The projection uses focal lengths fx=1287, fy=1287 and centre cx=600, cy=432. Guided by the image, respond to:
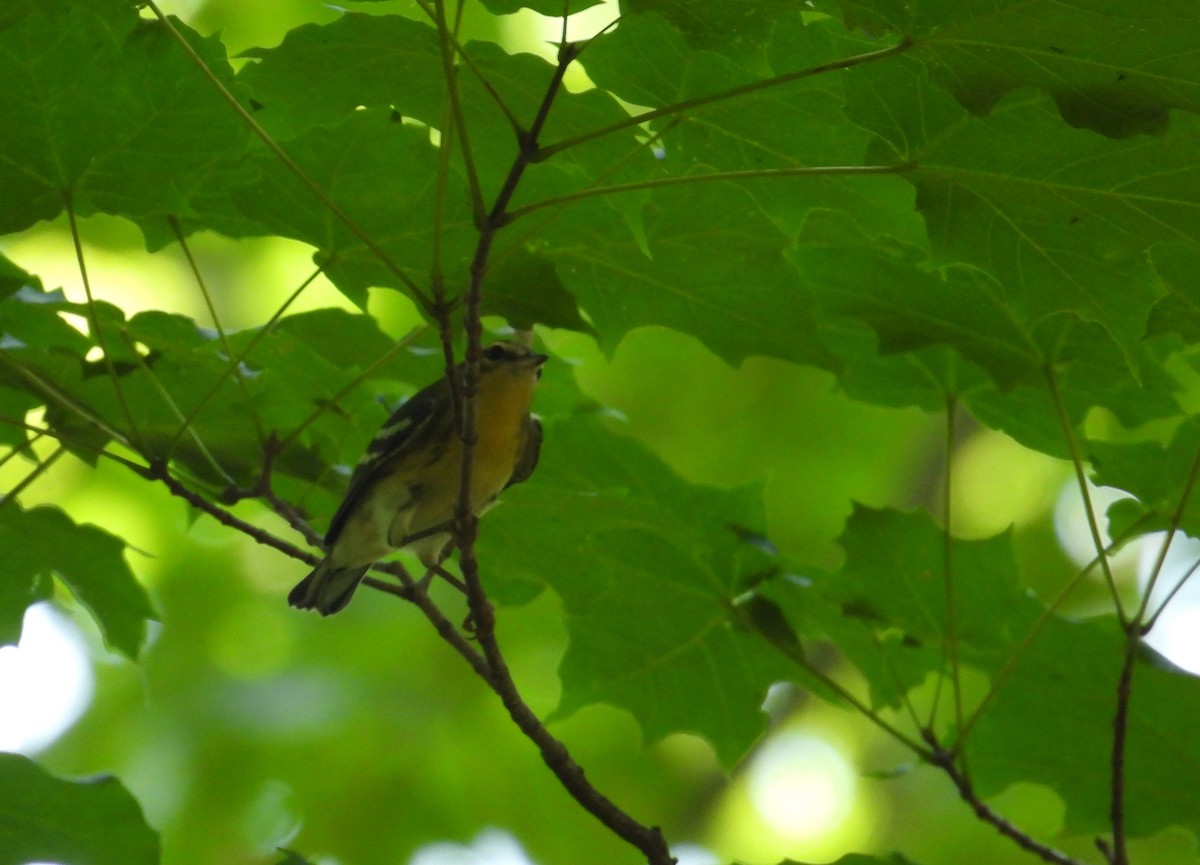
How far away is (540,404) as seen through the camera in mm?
4309

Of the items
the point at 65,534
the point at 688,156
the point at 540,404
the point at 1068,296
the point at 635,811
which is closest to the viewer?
the point at 1068,296

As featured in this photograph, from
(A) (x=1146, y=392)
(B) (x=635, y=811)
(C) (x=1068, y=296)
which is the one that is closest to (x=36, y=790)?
(C) (x=1068, y=296)

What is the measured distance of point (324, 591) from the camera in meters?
5.14

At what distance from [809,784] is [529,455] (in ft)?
20.3

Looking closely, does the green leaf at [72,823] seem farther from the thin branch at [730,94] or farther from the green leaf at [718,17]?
the green leaf at [718,17]

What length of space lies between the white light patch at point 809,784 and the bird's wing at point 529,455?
5.40m

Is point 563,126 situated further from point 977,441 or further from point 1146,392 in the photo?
point 977,441

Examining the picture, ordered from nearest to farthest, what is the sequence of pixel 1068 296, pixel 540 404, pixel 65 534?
pixel 1068 296 < pixel 65 534 < pixel 540 404

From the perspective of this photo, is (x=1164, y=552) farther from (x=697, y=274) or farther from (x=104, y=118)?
(x=104, y=118)

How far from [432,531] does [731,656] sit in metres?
0.97

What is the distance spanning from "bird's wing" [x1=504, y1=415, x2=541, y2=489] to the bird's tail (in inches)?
41.6

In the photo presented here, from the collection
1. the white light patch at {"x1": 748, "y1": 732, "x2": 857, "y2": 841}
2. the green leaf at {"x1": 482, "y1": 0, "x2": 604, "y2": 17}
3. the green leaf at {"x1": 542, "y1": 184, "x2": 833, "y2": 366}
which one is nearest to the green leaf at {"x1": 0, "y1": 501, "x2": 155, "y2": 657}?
the green leaf at {"x1": 542, "y1": 184, "x2": 833, "y2": 366}

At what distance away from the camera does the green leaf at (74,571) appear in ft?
11.7

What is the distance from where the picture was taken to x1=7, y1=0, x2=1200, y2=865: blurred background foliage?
798 cm
